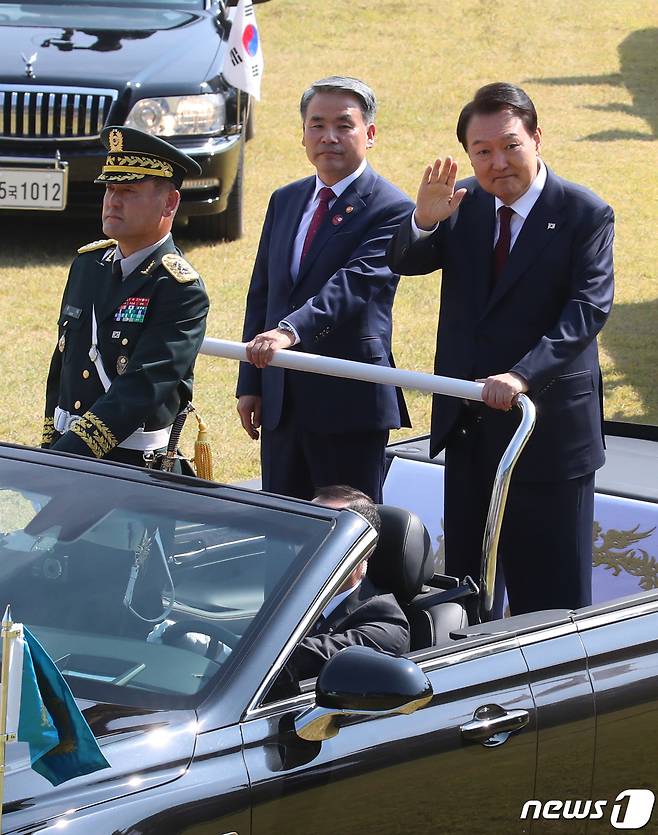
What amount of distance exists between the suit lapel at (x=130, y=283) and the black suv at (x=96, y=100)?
4202 millimetres

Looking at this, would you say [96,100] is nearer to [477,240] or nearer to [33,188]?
[33,188]

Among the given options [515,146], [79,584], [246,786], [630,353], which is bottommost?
[630,353]

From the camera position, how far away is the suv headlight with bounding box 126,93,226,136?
8359mm

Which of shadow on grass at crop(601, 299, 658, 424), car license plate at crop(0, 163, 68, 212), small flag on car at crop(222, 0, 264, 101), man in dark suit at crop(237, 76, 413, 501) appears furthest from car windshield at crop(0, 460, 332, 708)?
car license plate at crop(0, 163, 68, 212)

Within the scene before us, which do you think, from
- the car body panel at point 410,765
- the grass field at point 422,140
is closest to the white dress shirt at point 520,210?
the car body panel at point 410,765

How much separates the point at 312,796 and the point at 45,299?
667cm

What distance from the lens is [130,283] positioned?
12.8 feet

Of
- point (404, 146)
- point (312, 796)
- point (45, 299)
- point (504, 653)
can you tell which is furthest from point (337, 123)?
point (404, 146)

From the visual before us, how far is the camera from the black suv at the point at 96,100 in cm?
831

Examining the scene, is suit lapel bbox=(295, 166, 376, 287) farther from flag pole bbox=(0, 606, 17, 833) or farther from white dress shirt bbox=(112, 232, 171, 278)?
flag pole bbox=(0, 606, 17, 833)

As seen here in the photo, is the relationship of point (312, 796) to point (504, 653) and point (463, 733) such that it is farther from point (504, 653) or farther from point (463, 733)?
point (504, 653)

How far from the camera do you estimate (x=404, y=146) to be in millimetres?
13008

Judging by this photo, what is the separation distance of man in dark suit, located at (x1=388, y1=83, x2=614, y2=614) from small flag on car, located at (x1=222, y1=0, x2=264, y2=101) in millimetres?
2181

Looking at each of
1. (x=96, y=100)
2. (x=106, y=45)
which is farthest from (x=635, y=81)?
(x=96, y=100)
